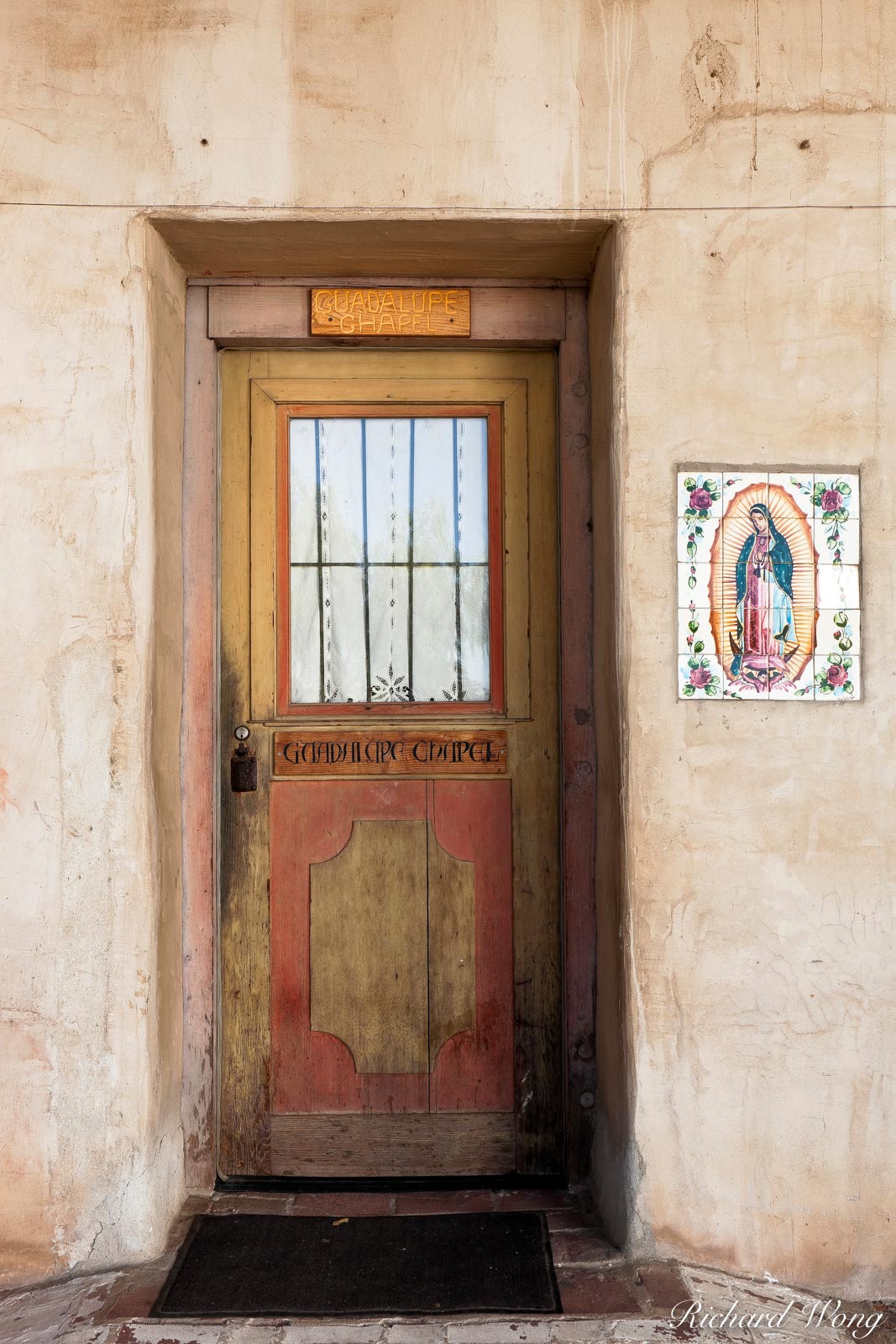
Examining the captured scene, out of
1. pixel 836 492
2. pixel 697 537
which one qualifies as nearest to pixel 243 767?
pixel 697 537

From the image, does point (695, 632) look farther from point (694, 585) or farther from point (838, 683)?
point (838, 683)

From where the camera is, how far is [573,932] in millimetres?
2869

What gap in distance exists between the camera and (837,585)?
2627mm

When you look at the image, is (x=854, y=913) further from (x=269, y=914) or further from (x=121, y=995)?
(x=121, y=995)

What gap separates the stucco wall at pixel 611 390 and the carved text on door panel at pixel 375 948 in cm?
52

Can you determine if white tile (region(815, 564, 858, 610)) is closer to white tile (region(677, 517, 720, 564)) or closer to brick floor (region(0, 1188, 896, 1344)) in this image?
white tile (region(677, 517, 720, 564))

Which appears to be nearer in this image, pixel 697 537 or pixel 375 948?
pixel 697 537

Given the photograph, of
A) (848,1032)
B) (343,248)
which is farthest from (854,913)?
(343,248)

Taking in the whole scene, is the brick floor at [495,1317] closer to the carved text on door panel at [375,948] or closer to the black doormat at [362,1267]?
the black doormat at [362,1267]

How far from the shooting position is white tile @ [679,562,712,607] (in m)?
2.60

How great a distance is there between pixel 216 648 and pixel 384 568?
1.78 feet

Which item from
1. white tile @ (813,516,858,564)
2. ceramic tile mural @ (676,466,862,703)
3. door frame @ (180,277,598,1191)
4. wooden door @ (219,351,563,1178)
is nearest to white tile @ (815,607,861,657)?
ceramic tile mural @ (676,466,862,703)

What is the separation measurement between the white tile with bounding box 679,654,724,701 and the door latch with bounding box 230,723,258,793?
4.10ft

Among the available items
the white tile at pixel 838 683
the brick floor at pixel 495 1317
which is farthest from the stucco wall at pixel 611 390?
the brick floor at pixel 495 1317
